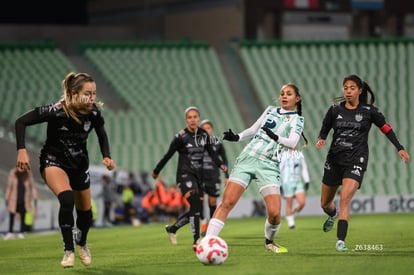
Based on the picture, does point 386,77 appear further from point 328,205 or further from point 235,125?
point 328,205

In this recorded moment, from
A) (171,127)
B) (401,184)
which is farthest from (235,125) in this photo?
(401,184)

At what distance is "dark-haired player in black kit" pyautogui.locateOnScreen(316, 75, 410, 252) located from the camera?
15.3 meters

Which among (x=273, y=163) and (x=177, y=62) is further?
(x=177, y=62)

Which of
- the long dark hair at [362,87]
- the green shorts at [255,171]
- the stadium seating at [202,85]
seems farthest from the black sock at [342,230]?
Result: the stadium seating at [202,85]

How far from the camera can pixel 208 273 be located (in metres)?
12.1

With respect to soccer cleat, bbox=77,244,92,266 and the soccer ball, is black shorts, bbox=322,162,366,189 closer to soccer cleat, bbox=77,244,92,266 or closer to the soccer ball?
the soccer ball

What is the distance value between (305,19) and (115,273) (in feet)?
108

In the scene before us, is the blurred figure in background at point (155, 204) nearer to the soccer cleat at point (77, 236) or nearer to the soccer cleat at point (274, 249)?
the soccer cleat at point (274, 249)

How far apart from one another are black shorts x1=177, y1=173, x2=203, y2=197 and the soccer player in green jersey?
407 centimetres

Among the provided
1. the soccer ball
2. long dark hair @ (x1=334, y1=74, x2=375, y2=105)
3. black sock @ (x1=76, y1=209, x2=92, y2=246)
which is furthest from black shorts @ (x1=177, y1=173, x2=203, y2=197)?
the soccer ball

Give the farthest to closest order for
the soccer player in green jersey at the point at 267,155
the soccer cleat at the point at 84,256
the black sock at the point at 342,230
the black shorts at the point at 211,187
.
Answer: the black shorts at the point at 211,187 → the black sock at the point at 342,230 → the soccer player in green jersey at the point at 267,155 → the soccer cleat at the point at 84,256

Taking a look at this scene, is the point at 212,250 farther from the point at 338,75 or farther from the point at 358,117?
the point at 338,75

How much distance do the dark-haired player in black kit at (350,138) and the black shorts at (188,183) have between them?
3.26m

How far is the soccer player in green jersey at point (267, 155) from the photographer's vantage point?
13.5 metres
